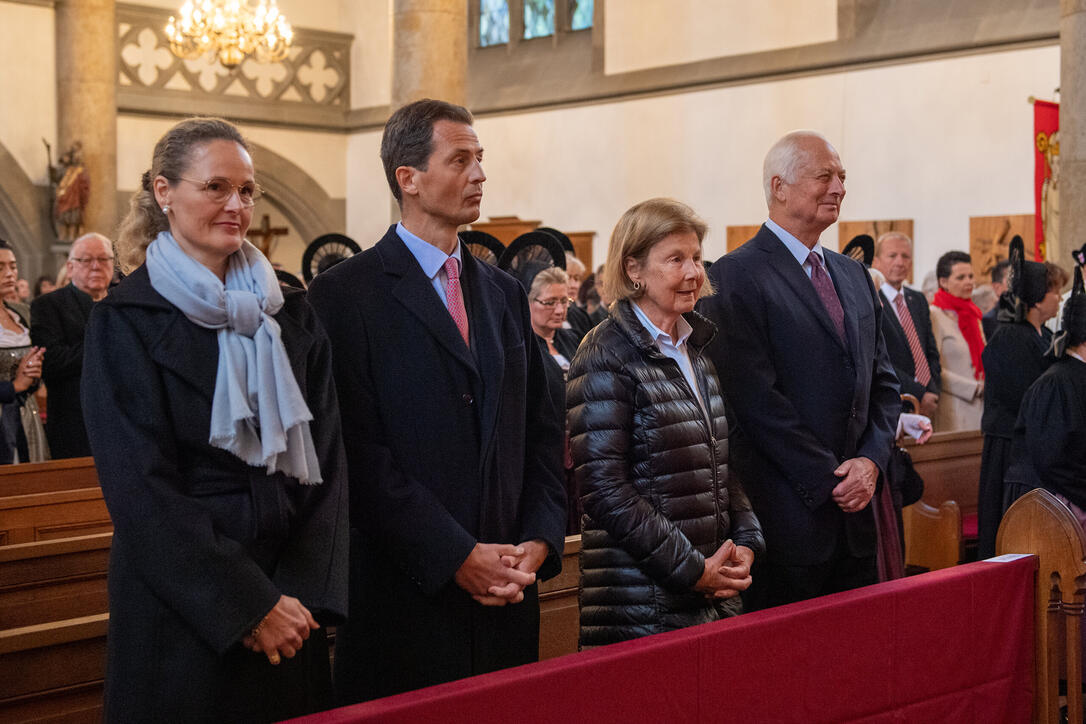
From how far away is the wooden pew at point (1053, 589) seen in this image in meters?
2.70

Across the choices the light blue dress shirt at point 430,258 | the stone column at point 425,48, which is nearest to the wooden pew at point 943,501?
the light blue dress shirt at point 430,258

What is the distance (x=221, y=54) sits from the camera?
12930 millimetres

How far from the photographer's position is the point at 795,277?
3283 mm

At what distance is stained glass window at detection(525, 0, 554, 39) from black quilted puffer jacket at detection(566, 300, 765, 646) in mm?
12683

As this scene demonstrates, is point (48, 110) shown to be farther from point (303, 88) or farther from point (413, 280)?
point (413, 280)

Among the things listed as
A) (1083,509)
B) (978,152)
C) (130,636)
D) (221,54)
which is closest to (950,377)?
(1083,509)

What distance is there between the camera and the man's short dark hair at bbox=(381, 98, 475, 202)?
2.61 meters

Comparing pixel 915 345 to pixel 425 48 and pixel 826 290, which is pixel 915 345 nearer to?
pixel 826 290

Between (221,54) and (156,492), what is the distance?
38.4 ft

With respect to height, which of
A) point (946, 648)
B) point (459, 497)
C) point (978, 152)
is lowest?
point (946, 648)

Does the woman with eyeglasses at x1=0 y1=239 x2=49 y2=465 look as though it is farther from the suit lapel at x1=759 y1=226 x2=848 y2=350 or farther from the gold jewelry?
the gold jewelry

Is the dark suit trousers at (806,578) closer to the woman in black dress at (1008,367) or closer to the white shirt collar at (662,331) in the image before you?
the white shirt collar at (662,331)

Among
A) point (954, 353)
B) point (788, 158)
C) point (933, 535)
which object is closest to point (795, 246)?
point (788, 158)

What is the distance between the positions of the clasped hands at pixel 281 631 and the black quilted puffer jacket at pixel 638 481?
2.83ft
